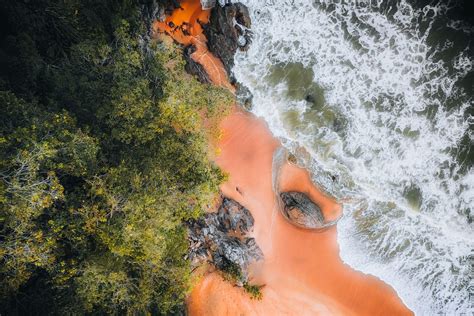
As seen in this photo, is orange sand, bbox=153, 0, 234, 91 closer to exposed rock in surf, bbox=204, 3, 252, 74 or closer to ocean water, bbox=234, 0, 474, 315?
exposed rock in surf, bbox=204, 3, 252, 74

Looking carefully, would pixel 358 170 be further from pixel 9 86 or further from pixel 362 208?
pixel 9 86

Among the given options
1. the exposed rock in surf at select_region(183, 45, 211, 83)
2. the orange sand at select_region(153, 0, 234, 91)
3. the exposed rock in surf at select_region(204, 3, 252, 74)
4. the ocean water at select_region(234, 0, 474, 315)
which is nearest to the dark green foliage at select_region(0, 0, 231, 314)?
the exposed rock in surf at select_region(183, 45, 211, 83)

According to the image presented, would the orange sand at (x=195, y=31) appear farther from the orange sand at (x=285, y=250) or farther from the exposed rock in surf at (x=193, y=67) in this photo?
the orange sand at (x=285, y=250)

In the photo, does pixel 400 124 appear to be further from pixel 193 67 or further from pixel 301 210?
pixel 193 67

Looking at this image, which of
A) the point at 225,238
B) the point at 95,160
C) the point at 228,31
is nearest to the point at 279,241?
the point at 225,238

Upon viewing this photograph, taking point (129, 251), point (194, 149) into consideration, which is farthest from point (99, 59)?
point (129, 251)
